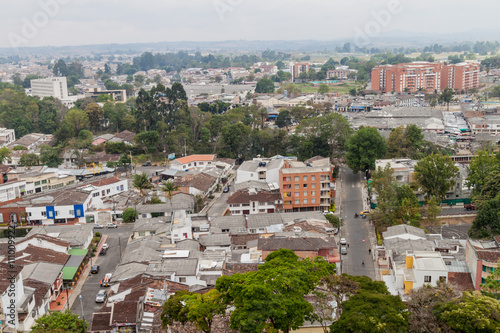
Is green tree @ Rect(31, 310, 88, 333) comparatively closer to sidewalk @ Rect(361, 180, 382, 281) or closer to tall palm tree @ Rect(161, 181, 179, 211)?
sidewalk @ Rect(361, 180, 382, 281)

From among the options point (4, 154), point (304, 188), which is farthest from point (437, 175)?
point (4, 154)

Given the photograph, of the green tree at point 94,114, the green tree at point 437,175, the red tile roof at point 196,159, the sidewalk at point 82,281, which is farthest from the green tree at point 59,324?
the green tree at point 94,114

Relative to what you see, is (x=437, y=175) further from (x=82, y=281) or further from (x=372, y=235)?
(x=82, y=281)

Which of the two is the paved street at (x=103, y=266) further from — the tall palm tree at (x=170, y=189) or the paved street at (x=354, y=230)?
the paved street at (x=354, y=230)

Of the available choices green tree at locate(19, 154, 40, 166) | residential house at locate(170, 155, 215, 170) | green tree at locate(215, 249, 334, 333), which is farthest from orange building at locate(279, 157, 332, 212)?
green tree at locate(19, 154, 40, 166)

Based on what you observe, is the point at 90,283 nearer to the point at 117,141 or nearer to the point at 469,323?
the point at 469,323

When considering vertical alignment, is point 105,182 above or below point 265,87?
below
